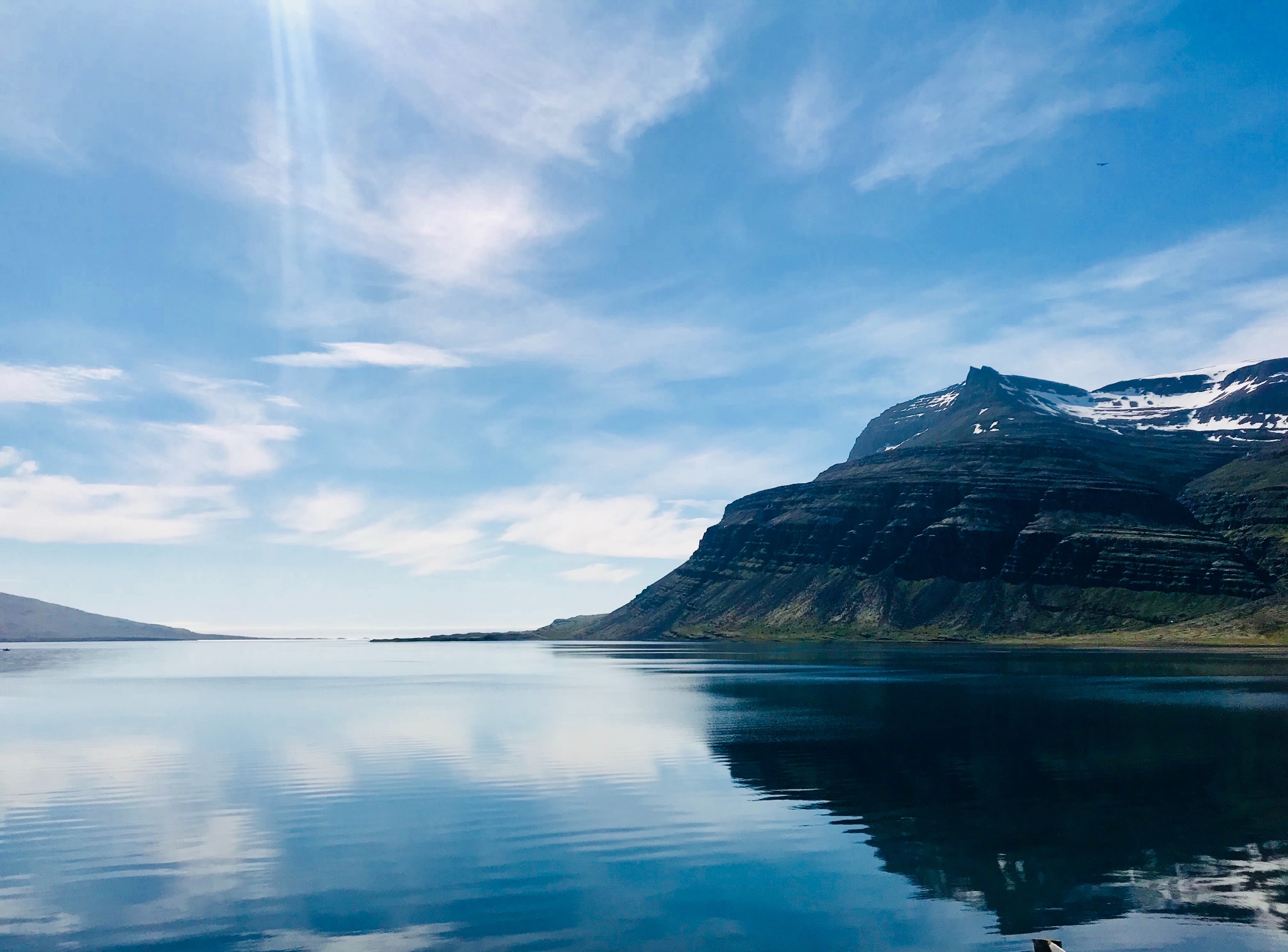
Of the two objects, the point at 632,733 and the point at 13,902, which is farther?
the point at 632,733

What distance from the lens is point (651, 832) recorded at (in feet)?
156

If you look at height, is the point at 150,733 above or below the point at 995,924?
above

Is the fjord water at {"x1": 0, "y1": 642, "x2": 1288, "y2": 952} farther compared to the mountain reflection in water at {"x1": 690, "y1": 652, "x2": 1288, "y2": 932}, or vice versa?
the mountain reflection in water at {"x1": 690, "y1": 652, "x2": 1288, "y2": 932}

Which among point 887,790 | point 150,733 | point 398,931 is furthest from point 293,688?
point 398,931

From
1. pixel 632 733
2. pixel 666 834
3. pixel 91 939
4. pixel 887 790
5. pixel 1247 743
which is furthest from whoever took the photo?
pixel 632 733

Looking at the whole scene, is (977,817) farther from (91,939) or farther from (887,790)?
(91,939)

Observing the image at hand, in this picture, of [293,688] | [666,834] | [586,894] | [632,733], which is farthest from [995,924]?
[293,688]

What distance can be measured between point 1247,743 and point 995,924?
56596 mm

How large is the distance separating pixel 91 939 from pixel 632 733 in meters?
61.9

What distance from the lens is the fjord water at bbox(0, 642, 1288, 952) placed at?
107 feet

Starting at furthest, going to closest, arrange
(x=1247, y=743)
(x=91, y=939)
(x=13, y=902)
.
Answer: (x=1247, y=743), (x=13, y=902), (x=91, y=939)

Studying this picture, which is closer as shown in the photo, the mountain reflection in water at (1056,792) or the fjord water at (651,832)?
the fjord water at (651,832)

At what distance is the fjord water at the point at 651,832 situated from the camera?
107 ft

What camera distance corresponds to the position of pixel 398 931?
104 ft
